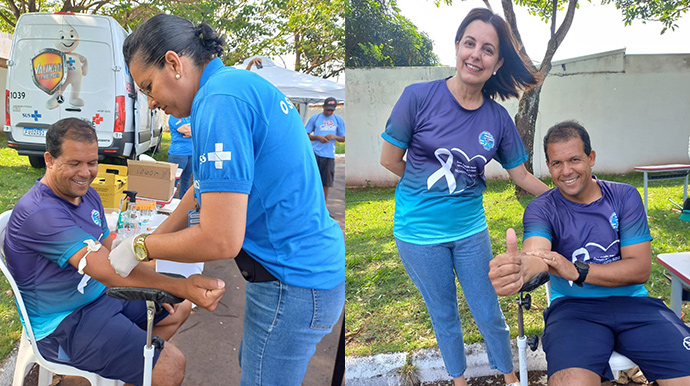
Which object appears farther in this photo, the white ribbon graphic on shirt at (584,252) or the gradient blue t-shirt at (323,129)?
the gradient blue t-shirt at (323,129)

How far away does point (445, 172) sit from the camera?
1696mm

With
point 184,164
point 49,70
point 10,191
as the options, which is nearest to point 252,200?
point 184,164

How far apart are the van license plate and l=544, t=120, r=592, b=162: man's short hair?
5.05m

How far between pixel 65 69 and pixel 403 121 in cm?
453

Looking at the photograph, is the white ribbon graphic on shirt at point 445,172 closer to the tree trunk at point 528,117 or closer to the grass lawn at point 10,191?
the tree trunk at point 528,117

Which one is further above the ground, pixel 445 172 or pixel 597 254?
pixel 445 172

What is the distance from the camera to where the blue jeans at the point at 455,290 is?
71.6 inches

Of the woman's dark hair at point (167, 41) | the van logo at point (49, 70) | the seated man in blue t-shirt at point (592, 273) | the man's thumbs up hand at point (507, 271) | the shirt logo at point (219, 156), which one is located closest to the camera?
the shirt logo at point (219, 156)

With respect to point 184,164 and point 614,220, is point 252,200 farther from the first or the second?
point 184,164

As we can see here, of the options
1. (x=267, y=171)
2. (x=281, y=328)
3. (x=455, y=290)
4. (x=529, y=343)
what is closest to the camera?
(x=267, y=171)

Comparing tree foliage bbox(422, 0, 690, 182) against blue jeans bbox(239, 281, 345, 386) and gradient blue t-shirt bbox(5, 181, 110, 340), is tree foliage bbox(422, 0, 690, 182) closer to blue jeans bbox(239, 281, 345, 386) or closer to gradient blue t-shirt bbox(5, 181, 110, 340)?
blue jeans bbox(239, 281, 345, 386)

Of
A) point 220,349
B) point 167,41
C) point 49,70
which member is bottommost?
point 220,349

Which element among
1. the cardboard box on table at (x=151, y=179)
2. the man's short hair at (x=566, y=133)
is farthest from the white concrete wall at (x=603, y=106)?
the cardboard box on table at (x=151, y=179)

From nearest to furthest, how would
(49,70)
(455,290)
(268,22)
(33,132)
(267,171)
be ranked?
1. (267,171)
2. (455,290)
3. (268,22)
4. (49,70)
5. (33,132)
